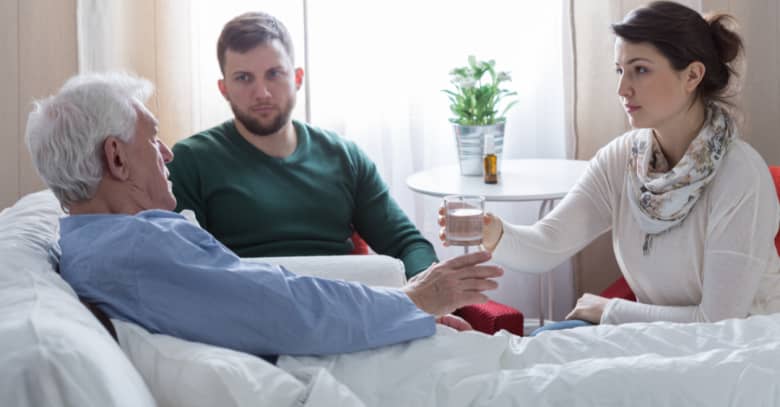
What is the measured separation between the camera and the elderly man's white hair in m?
1.50

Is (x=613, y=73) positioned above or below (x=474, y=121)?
above

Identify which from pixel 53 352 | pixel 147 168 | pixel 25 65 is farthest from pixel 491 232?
pixel 25 65

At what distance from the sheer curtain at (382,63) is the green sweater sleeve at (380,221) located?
66cm

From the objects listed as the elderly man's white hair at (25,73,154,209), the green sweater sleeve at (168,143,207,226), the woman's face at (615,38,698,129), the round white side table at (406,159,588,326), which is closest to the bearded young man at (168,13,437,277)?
the green sweater sleeve at (168,143,207,226)

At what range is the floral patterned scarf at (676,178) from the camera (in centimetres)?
206

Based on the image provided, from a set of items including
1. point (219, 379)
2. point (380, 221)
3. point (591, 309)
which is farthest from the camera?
point (380, 221)

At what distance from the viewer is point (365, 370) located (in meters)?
1.43

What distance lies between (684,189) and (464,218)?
21.5 inches

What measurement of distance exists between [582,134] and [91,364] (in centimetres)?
247

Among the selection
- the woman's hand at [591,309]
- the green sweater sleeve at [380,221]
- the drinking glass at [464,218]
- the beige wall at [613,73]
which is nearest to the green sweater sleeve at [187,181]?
the green sweater sleeve at [380,221]

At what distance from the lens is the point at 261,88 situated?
100 inches

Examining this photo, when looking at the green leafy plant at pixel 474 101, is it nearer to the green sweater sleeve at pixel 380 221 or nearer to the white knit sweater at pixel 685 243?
the green sweater sleeve at pixel 380 221

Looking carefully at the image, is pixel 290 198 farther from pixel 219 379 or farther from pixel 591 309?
pixel 219 379

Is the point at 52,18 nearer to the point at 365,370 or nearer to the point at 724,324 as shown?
the point at 365,370
